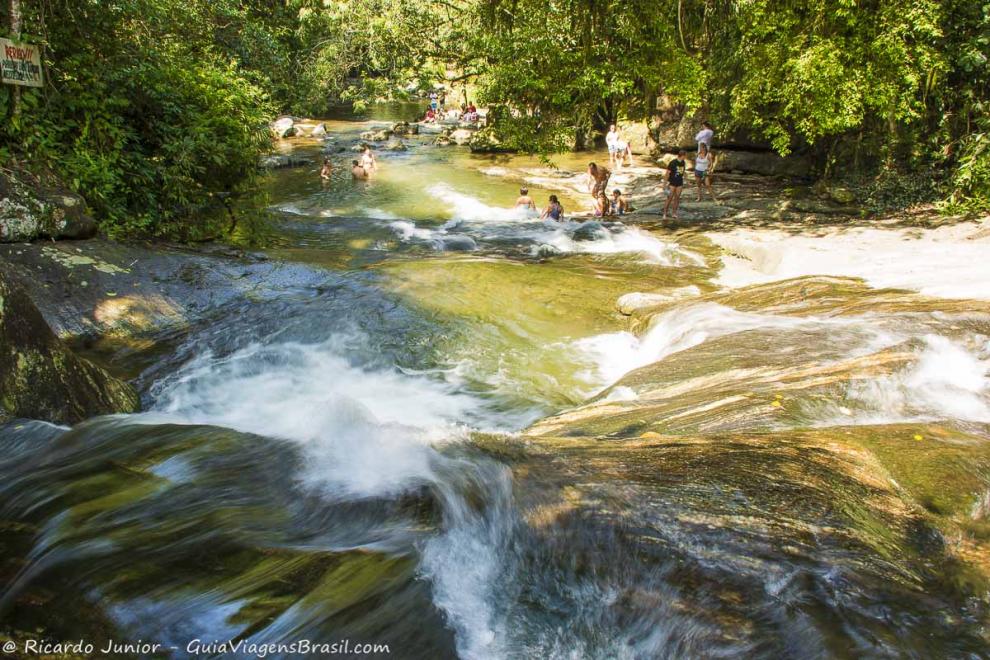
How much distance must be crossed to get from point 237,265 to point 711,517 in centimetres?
798

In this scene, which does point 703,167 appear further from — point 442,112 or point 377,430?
point 442,112

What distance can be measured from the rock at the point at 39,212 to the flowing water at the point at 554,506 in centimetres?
237

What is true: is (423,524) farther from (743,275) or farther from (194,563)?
(743,275)

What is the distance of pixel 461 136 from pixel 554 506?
2817 cm

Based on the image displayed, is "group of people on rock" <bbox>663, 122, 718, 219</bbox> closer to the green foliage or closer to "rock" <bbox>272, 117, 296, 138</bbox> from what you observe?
the green foliage

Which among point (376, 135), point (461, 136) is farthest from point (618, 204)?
point (376, 135)

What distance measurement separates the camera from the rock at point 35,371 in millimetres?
4371

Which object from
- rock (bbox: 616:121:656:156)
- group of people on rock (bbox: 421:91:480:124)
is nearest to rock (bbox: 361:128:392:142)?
group of people on rock (bbox: 421:91:480:124)

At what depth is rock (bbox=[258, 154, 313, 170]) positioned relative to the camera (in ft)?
75.2

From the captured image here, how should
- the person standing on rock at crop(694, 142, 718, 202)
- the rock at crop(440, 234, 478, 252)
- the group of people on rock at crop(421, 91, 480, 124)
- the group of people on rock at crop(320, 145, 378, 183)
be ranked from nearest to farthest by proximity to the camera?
the rock at crop(440, 234, 478, 252)
the person standing on rock at crop(694, 142, 718, 202)
the group of people on rock at crop(320, 145, 378, 183)
the group of people on rock at crop(421, 91, 480, 124)

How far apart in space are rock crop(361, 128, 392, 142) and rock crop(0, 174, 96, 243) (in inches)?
923

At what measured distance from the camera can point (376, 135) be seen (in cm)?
3139

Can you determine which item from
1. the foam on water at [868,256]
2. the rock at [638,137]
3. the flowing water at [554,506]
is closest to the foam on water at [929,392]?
the flowing water at [554,506]

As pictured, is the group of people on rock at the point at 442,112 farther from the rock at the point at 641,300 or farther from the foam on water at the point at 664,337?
the foam on water at the point at 664,337
